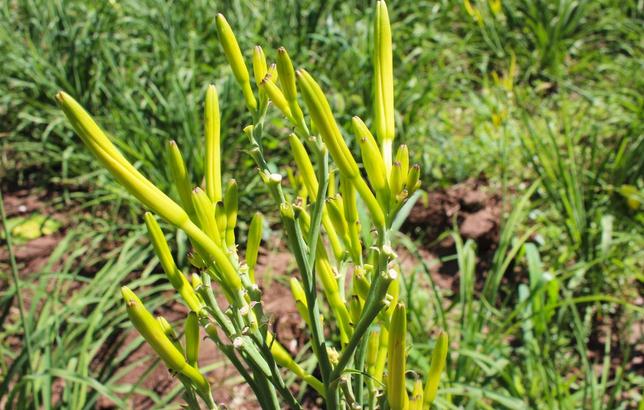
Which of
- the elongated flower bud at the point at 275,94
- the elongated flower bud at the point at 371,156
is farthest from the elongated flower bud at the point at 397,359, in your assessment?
the elongated flower bud at the point at 275,94

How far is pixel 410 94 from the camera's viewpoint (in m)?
3.04

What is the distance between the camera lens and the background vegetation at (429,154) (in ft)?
6.44

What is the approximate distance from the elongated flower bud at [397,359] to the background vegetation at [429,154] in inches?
Answer: 37.4

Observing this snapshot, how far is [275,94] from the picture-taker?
2.25 ft

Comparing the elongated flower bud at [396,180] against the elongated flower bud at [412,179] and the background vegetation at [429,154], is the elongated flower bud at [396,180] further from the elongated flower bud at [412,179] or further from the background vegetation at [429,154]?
the background vegetation at [429,154]

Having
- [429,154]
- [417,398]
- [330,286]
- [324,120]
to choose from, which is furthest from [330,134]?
[429,154]

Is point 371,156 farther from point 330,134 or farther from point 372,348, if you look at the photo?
point 372,348

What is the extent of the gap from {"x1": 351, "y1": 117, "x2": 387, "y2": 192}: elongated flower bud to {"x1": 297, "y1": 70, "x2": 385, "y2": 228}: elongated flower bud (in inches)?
0.5

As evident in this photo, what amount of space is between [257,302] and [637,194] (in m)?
2.09

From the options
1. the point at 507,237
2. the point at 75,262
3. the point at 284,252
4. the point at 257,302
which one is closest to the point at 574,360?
the point at 507,237

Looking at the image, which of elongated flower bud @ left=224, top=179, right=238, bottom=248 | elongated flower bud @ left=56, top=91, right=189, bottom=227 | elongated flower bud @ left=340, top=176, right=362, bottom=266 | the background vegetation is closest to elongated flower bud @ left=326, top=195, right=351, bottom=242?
elongated flower bud @ left=340, top=176, right=362, bottom=266

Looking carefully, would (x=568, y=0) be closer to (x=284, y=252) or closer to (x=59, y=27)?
(x=284, y=252)

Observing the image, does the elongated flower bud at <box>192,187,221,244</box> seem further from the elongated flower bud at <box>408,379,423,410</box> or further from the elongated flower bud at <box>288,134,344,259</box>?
the elongated flower bud at <box>408,379,423,410</box>

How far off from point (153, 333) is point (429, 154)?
240 cm
